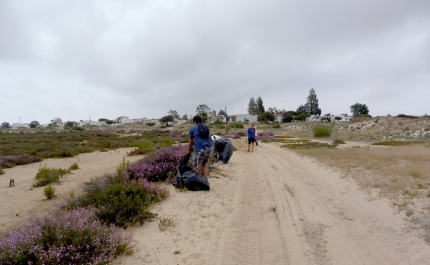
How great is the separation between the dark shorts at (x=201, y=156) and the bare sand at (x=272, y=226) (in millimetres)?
780

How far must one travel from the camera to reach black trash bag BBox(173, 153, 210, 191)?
22.9 feet

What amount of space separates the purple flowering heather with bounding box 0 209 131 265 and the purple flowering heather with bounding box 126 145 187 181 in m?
3.61

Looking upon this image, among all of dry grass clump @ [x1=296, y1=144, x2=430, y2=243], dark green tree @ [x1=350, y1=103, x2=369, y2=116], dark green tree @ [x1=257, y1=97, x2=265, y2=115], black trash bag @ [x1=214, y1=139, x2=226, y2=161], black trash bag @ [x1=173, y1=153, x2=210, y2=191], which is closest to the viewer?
dry grass clump @ [x1=296, y1=144, x2=430, y2=243]

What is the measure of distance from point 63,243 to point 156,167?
4578 mm

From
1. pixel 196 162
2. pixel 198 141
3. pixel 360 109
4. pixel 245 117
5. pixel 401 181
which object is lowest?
pixel 401 181

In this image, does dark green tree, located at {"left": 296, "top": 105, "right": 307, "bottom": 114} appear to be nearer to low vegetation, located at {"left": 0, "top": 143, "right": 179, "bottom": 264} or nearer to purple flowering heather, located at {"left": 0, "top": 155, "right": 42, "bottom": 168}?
purple flowering heather, located at {"left": 0, "top": 155, "right": 42, "bottom": 168}

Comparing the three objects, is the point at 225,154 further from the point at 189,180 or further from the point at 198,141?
the point at 189,180

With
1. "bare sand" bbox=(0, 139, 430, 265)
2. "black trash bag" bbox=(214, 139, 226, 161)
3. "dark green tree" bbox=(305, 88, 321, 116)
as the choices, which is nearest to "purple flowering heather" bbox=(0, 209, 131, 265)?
"bare sand" bbox=(0, 139, 430, 265)

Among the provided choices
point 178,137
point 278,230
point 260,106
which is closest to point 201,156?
point 278,230

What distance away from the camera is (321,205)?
6.26 meters

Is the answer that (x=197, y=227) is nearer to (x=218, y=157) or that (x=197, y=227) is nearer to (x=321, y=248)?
(x=321, y=248)

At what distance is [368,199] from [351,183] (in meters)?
1.62

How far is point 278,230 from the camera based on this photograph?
15.8 ft

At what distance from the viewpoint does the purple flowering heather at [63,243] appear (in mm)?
3158
